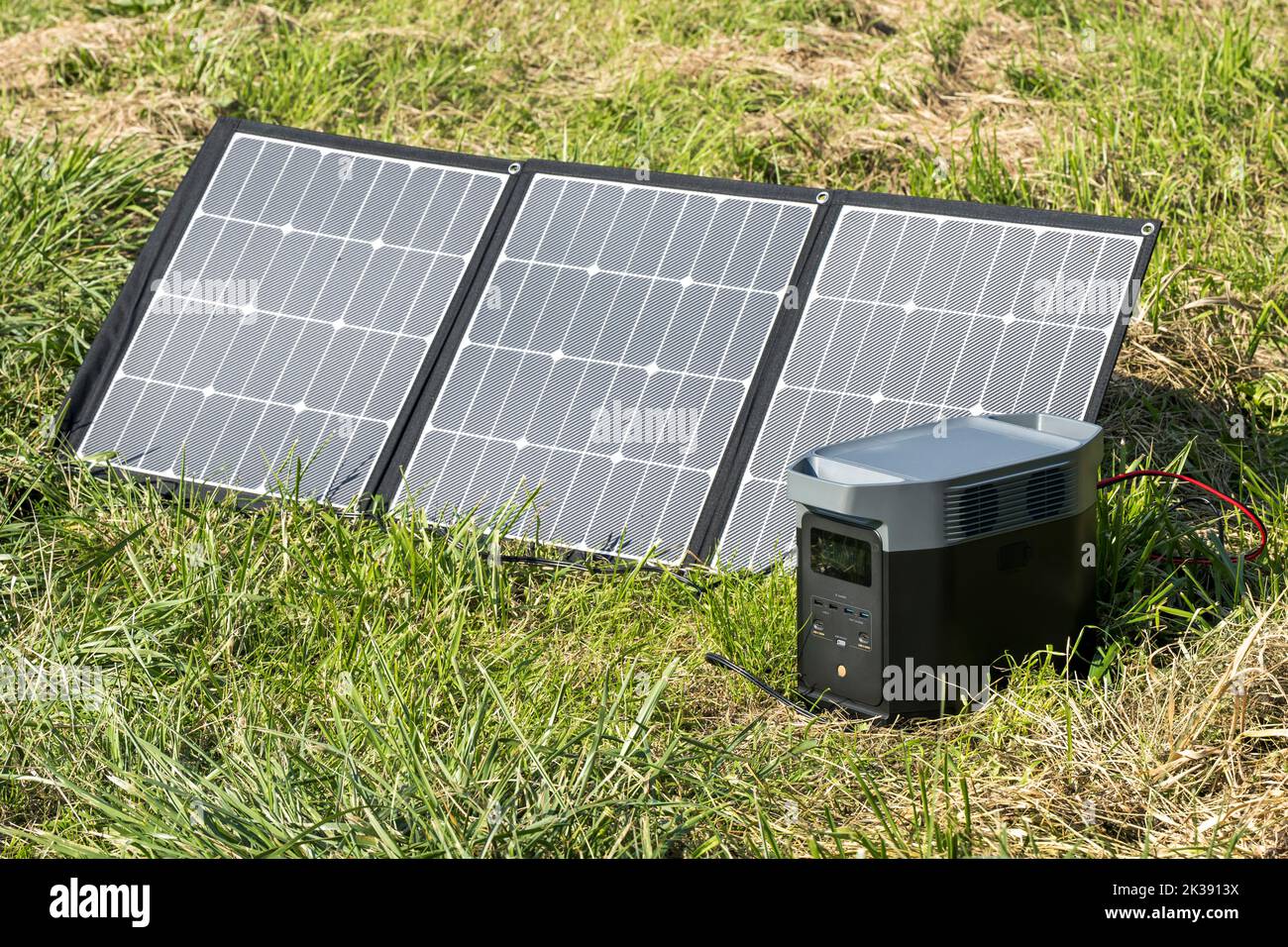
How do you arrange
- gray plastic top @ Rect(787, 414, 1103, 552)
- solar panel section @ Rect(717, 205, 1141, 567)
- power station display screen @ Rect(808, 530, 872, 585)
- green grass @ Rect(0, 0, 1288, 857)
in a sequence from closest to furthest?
1. green grass @ Rect(0, 0, 1288, 857)
2. gray plastic top @ Rect(787, 414, 1103, 552)
3. power station display screen @ Rect(808, 530, 872, 585)
4. solar panel section @ Rect(717, 205, 1141, 567)

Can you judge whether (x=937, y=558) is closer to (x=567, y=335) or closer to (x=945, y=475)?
(x=945, y=475)

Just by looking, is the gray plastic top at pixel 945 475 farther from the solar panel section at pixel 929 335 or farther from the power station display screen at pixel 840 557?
the solar panel section at pixel 929 335

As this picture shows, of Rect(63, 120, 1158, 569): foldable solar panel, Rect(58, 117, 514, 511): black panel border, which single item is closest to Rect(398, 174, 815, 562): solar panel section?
Rect(63, 120, 1158, 569): foldable solar panel

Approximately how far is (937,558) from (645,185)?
2626mm

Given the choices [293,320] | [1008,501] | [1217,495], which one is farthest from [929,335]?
[293,320]

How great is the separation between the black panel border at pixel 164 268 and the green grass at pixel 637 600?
0.14m

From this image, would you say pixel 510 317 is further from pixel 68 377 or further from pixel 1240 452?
pixel 1240 452

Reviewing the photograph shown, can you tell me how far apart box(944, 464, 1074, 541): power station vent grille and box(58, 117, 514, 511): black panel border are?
96.5 inches

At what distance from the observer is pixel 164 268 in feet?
21.2

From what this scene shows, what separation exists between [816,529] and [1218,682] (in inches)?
48.9

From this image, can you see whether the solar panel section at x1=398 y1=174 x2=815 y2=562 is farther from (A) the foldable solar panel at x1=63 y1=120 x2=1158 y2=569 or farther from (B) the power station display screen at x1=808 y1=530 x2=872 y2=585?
(B) the power station display screen at x1=808 y1=530 x2=872 y2=585

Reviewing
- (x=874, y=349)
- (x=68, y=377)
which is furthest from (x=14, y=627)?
(x=874, y=349)

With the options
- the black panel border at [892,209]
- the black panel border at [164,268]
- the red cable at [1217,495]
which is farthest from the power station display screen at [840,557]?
the black panel border at [164,268]

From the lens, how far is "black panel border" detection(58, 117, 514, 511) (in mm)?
5887
